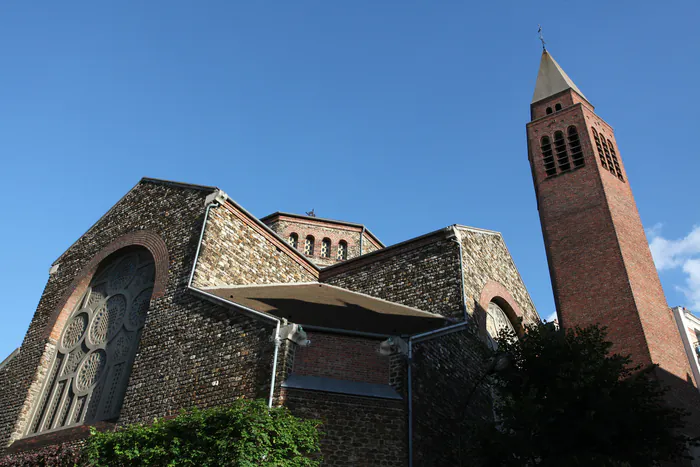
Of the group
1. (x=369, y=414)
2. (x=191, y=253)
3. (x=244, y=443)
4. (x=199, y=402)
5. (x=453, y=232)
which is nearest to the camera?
(x=244, y=443)

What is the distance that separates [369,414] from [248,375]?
8.63 ft

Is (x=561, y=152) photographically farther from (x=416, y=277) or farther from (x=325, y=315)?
(x=325, y=315)

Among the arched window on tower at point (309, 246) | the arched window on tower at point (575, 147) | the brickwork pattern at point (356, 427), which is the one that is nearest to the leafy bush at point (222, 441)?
the brickwork pattern at point (356, 427)

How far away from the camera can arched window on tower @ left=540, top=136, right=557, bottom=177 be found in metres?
21.4

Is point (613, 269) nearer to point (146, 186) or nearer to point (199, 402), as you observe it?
point (199, 402)

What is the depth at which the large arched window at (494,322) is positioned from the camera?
17.1m

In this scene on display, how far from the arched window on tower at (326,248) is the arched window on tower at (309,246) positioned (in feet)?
1.63

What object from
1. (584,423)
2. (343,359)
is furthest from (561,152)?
(343,359)

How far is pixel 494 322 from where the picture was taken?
1795 centimetres

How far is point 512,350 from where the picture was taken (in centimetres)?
1291

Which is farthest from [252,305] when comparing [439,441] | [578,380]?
[578,380]

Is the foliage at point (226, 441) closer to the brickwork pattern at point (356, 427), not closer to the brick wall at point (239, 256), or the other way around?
the brickwork pattern at point (356, 427)

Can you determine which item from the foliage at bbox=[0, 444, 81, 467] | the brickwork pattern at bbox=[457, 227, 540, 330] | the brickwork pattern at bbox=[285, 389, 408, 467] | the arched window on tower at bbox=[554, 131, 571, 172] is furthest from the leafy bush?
the arched window on tower at bbox=[554, 131, 571, 172]

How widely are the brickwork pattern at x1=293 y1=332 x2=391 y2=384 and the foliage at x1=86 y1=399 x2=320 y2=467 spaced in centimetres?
133
